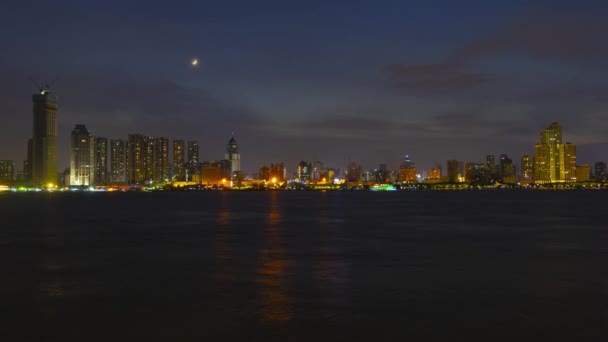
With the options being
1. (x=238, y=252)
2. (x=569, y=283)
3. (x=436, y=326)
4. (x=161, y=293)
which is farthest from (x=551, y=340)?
(x=238, y=252)

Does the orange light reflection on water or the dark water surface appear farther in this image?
the orange light reflection on water

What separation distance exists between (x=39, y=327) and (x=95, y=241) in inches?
1048

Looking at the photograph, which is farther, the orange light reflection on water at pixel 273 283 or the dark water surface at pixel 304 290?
the orange light reflection on water at pixel 273 283


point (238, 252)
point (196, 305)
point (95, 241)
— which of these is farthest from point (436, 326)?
point (95, 241)

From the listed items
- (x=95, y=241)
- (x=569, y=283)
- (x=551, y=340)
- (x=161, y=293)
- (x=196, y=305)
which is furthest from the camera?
(x=95, y=241)

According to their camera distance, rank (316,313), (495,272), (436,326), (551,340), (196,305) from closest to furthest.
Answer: (551,340)
(436,326)
(316,313)
(196,305)
(495,272)

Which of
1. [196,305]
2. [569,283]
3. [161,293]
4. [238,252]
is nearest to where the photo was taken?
[196,305]

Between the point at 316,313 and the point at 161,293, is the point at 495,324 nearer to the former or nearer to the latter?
the point at 316,313

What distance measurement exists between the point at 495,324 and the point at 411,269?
10.5 m

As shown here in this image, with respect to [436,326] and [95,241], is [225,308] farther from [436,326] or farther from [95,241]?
[95,241]

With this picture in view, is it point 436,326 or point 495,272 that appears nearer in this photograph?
point 436,326

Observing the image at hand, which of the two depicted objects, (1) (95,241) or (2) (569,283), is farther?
(1) (95,241)

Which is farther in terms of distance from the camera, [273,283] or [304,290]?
[273,283]

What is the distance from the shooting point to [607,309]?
1845 cm
